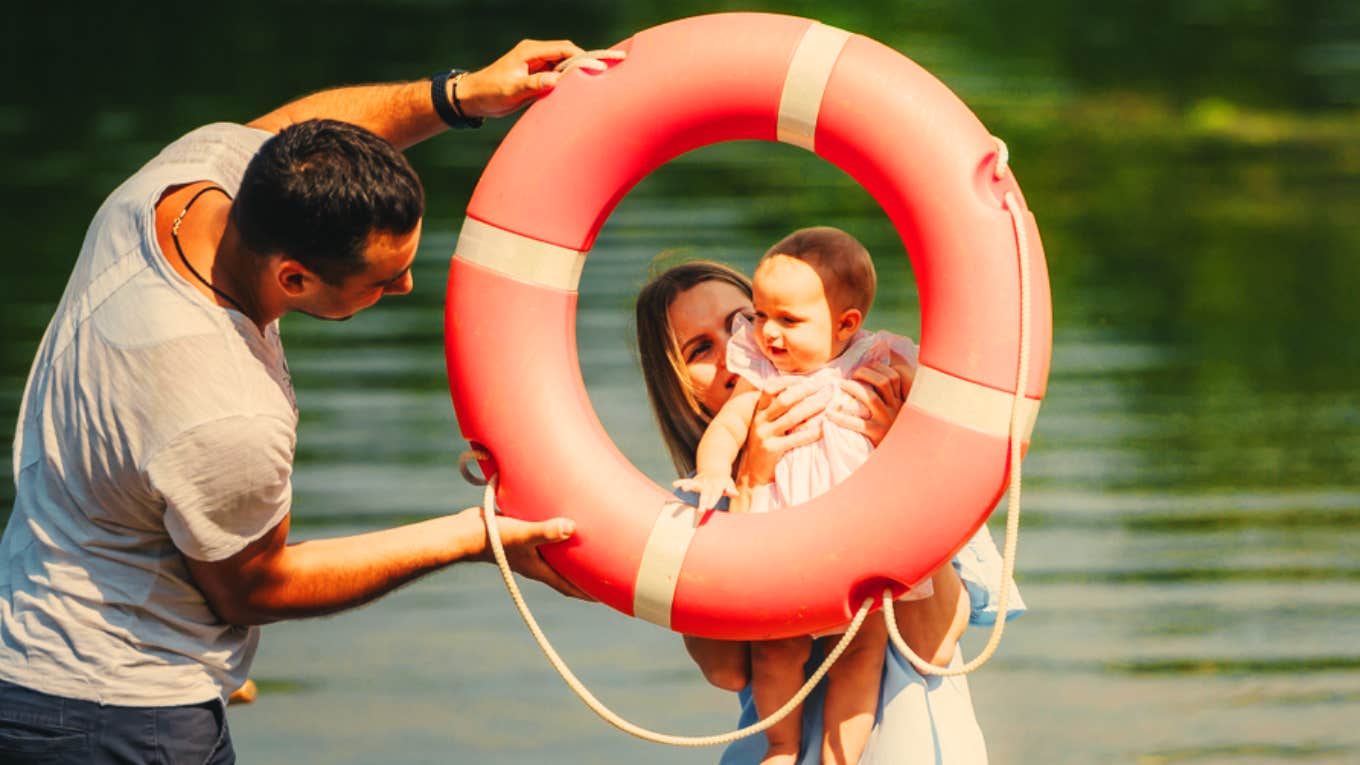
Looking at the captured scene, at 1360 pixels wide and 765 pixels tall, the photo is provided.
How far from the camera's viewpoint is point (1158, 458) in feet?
16.9

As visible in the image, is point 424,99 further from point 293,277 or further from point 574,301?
point 293,277

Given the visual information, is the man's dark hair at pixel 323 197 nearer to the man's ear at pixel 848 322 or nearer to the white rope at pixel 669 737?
the white rope at pixel 669 737

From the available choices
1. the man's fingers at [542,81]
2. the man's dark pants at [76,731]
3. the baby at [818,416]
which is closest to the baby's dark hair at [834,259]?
the baby at [818,416]

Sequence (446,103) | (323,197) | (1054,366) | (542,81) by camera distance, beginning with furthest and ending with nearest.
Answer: (1054,366)
(446,103)
(542,81)
(323,197)

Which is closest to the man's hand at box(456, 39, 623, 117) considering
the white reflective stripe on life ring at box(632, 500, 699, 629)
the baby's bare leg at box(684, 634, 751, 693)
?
the white reflective stripe on life ring at box(632, 500, 699, 629)

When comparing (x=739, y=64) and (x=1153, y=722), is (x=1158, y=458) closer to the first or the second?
(x=1153, y=722)

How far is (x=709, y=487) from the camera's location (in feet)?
7.61

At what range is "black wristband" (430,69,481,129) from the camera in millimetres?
2551

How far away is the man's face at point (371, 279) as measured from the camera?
212 centimetres

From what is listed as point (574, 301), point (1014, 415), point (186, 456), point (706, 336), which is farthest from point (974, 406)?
point (186, 456)

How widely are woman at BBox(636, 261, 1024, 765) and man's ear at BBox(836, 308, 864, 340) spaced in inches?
2.0

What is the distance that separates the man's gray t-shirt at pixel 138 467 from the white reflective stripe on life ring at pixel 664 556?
0.44 m

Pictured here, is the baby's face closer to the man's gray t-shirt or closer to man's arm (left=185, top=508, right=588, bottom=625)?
man's arm (left=185, top=508, right=588, bottom=625)

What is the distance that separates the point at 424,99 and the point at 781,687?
2.91 feet
